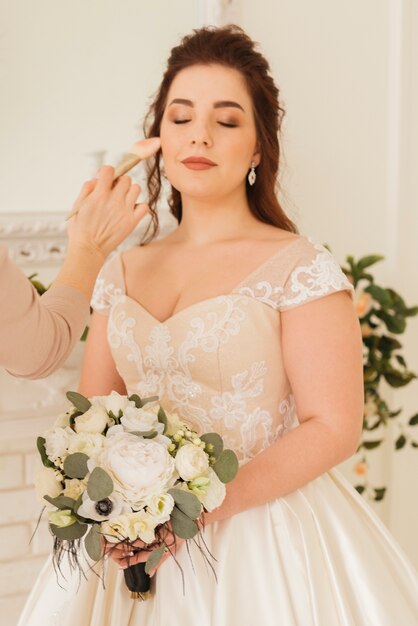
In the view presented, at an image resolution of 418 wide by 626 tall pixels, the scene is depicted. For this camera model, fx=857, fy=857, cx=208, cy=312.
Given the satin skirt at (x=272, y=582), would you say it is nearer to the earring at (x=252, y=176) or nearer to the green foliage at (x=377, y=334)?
the earring at (x=252, y=176)

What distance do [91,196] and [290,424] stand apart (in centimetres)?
61

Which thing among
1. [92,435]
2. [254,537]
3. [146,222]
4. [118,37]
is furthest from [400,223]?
[92,435]

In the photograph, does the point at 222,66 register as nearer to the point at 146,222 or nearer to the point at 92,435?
the point at 146,222

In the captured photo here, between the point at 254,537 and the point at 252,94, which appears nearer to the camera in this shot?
the point at 254,537

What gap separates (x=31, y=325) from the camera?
4.36ft

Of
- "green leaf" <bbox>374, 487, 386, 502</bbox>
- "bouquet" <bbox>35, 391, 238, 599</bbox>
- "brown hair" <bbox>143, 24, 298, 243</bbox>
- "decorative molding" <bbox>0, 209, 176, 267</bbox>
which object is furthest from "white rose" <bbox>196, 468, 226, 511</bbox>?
"green leaf" <bbox>374, 487, 386, 502</bbox>

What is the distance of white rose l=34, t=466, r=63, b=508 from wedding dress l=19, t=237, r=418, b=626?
0.32 m

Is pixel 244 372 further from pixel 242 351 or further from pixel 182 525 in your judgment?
pixel 182 525

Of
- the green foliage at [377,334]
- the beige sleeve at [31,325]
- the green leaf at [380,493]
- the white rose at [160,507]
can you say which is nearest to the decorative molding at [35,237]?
the beige sleeve at [31,325]

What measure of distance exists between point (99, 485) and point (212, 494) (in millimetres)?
187

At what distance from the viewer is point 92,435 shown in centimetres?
137

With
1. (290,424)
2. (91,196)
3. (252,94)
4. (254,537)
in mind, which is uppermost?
(252,94)

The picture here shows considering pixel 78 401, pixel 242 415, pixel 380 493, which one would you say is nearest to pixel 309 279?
pixel 242 415

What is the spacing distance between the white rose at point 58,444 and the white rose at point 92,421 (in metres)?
0.02
